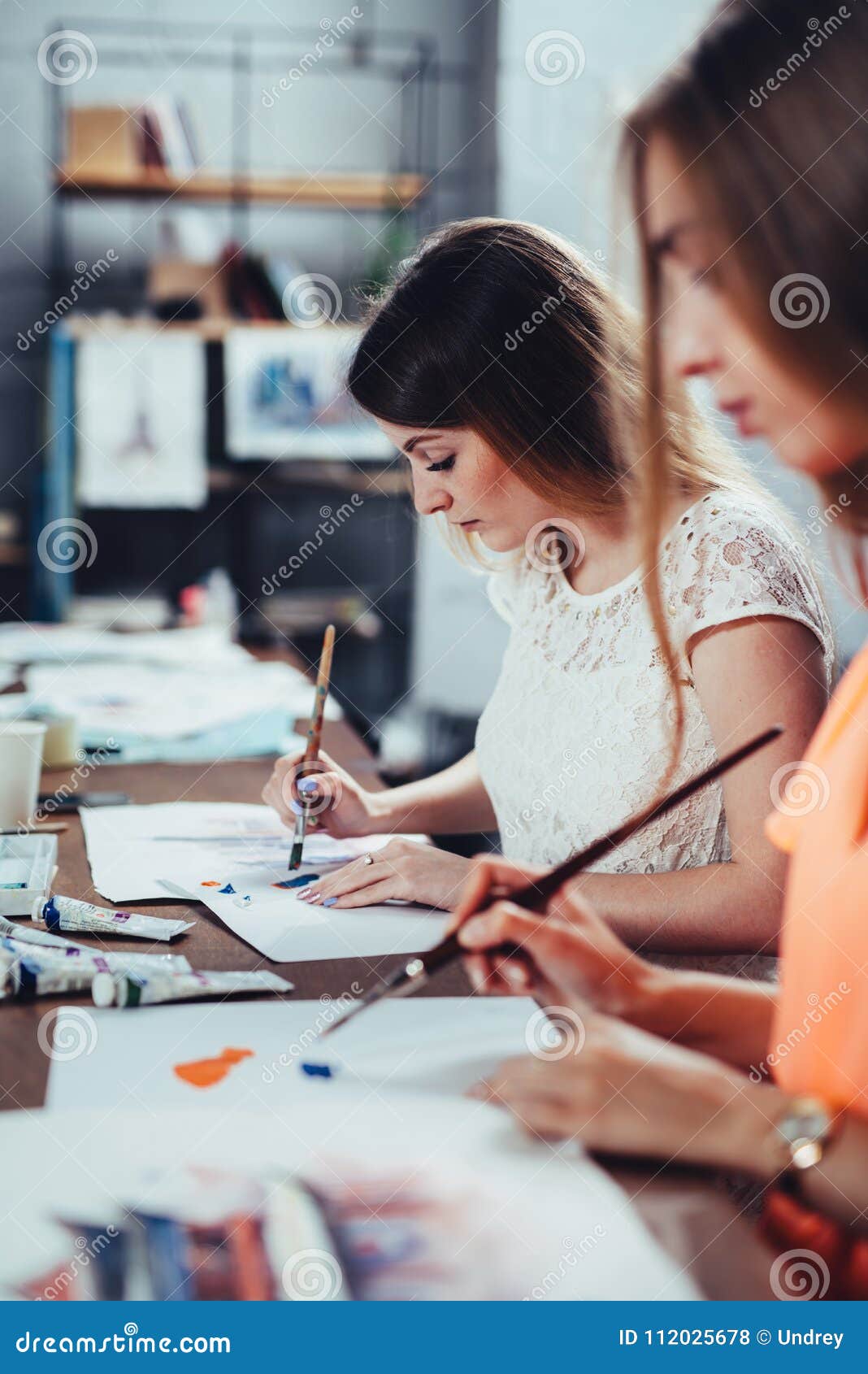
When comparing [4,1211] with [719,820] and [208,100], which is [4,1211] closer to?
[719,820]

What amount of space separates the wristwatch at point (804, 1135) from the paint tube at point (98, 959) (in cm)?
47

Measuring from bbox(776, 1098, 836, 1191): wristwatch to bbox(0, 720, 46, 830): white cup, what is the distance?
3.18 feet

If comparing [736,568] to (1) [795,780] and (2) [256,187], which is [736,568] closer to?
(1) [795,780]

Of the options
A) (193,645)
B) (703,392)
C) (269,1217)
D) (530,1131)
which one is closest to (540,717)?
(530,1131)

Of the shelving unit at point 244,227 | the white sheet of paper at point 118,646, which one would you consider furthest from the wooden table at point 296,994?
the shelving unit at point 244,227

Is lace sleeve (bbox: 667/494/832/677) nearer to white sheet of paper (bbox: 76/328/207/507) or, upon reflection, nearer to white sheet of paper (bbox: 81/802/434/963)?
white sheet of paper (bbox: 81/802/434/963)

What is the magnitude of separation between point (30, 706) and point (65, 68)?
8.91 ft

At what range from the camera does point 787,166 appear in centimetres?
73

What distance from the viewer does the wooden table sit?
2.05ft

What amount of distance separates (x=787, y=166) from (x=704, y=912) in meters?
0.63

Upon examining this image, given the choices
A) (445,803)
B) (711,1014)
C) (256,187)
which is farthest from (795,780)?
(256,187)

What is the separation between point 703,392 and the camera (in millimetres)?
2525

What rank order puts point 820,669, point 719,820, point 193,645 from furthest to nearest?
point 193,645
point 719,820
point 820,669

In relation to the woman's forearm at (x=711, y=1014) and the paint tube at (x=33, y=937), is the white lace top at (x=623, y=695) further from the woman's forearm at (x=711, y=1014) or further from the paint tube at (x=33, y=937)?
the paint tube at (x=33, y=937)
